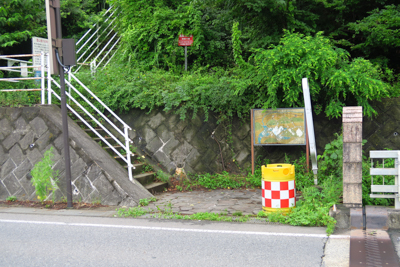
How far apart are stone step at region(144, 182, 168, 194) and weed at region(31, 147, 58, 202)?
1.97 m

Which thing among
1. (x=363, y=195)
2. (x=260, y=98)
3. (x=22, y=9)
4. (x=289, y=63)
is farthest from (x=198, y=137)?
(x=22, y=9)

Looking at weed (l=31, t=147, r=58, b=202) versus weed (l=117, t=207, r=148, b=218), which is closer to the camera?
weed (l=117, t=207, r=148, b=218)

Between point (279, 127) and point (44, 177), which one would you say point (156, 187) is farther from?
point (279, 127)

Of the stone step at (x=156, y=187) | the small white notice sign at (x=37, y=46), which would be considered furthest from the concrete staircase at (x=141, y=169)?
the small white notice sign at (x=37, y=46)

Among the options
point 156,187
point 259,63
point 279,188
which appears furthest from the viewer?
point 259,63

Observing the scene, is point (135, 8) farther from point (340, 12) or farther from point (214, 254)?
point (214, 254)

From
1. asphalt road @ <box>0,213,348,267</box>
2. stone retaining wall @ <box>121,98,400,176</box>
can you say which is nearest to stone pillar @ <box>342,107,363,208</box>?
asphalt road @ <box>0,213,348,267</box>

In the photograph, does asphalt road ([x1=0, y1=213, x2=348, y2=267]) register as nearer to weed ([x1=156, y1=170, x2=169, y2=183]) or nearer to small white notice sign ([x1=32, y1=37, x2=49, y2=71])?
weed ([x1=156, y1=170, x2=169, y2=183])

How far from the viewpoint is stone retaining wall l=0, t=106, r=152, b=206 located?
7301 millimetres

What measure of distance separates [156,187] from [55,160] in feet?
7.50

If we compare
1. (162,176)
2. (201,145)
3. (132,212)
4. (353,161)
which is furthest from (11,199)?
(353,161)

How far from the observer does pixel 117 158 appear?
8531mm

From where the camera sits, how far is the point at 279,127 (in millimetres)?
8547

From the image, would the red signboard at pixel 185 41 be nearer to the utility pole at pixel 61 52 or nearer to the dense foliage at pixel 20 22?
the dense foliage at pixel 20 22
